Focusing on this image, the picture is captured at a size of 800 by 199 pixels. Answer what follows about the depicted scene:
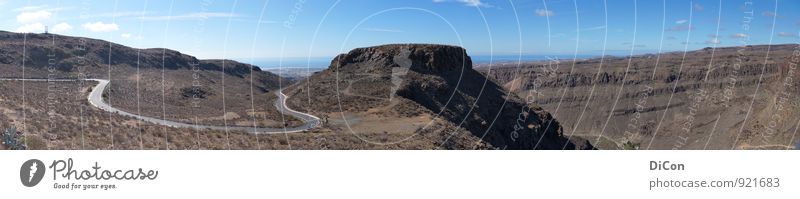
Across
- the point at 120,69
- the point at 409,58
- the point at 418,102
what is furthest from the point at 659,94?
the point at 120,69

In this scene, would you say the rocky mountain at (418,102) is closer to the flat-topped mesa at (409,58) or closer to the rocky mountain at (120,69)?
the flat-topped mesa at (409,58)

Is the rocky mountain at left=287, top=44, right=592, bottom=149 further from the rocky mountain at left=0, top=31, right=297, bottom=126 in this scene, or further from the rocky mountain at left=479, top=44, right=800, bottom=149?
the rocky mountain at left=479, top=44, right=800, bottom=149

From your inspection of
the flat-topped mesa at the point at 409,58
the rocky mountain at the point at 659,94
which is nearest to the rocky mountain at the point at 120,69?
the flat-topped mesa at the point at 409,58

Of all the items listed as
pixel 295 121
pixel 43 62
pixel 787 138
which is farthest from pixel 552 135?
pixel 43 62

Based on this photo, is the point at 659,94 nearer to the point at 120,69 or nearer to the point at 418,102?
the point at 418,102
